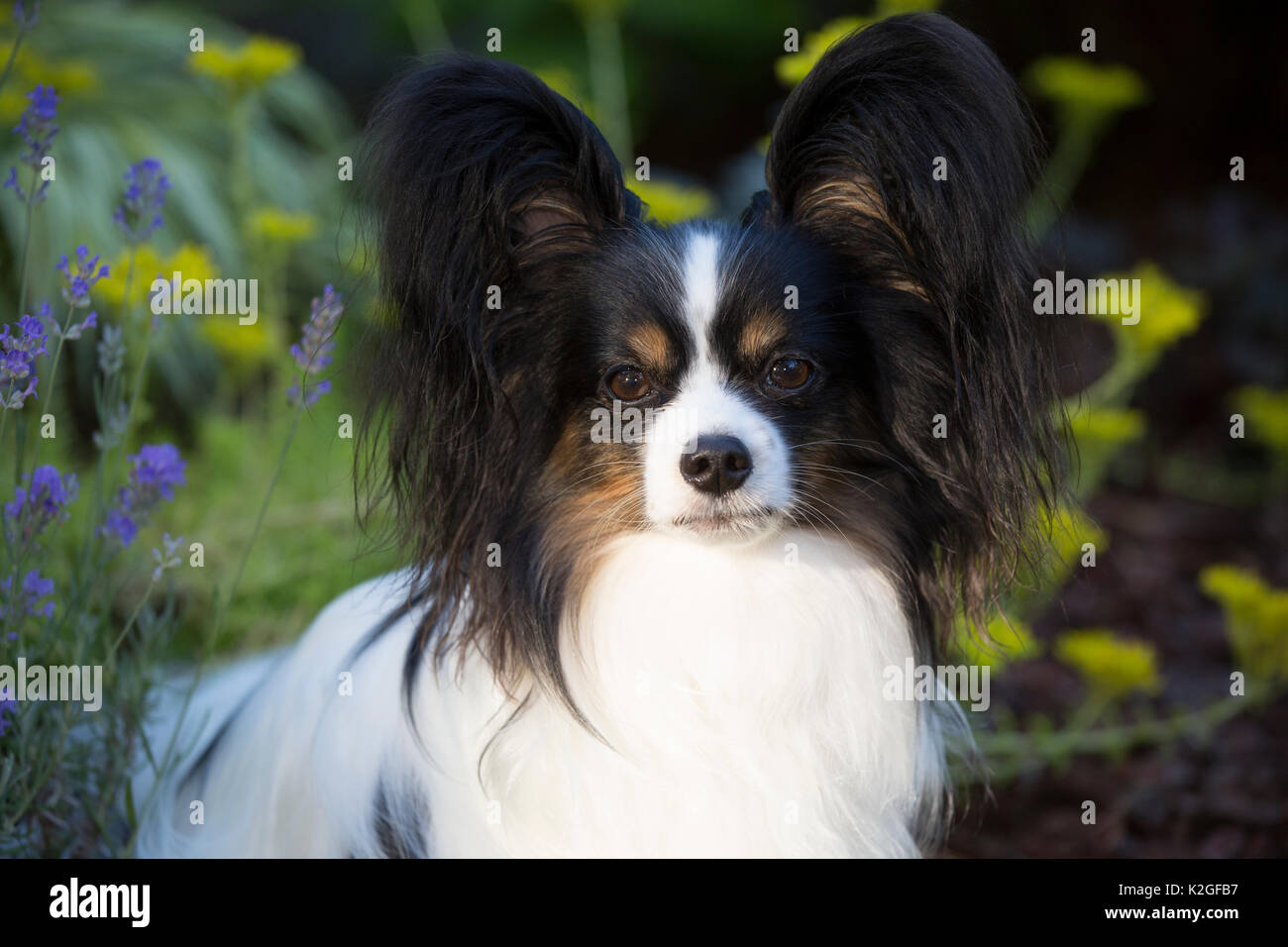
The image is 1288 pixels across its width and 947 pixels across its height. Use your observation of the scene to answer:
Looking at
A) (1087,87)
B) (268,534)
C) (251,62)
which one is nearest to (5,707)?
(251,62)

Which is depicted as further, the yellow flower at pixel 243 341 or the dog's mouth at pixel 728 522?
the yellow flower at pixel 243 341

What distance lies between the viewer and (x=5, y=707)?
2.24 meters

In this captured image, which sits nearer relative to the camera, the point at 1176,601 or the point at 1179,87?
the point at 1176,601

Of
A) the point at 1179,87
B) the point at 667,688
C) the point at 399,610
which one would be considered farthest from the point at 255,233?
the point at 1179,87

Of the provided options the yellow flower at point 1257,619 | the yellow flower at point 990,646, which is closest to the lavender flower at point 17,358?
the yellow flower at point 990,646

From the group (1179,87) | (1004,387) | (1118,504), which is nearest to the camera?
(1004,387)

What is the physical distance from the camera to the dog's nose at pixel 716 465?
2.16 m

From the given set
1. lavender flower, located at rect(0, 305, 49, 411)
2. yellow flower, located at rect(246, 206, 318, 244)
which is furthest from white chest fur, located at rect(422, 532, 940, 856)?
yellow flower, located at rect(246, 206, 318, 244)

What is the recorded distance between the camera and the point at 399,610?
262cm

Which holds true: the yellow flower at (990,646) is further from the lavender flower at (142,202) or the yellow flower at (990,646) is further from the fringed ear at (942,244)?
the lavender flower at (142,202)

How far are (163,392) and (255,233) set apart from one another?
5.78 ft

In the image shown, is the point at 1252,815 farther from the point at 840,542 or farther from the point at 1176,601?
the point at 840,542

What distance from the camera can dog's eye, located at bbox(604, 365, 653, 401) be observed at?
229cm

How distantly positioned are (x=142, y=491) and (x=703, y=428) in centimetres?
100
